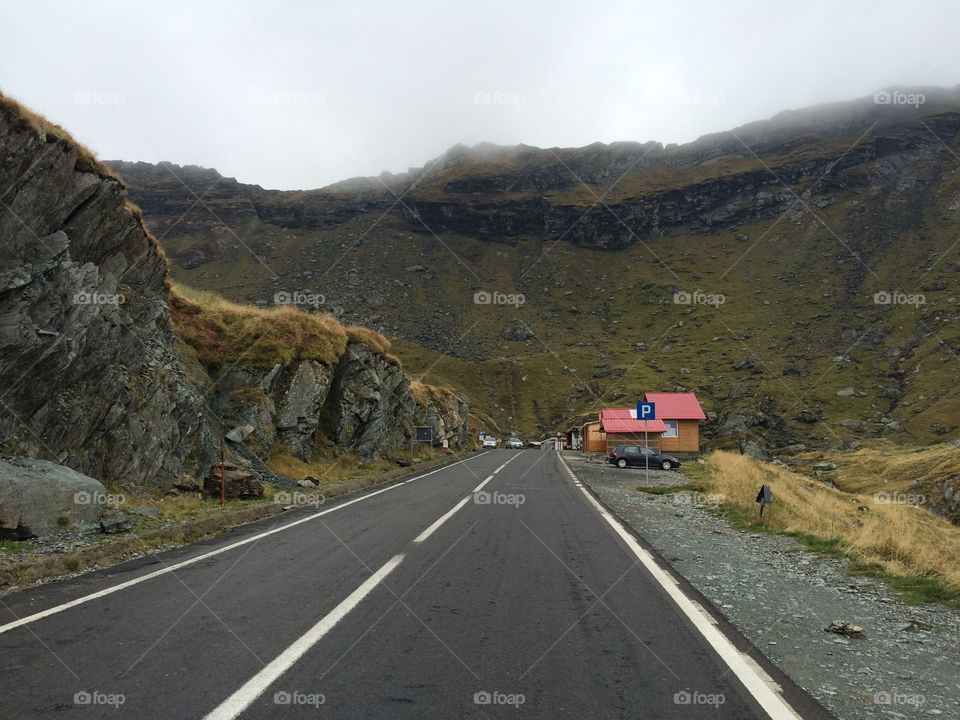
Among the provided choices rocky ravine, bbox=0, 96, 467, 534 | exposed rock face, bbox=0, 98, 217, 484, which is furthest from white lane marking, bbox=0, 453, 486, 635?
exposed rock face, bbox=0, 98, 217, 484

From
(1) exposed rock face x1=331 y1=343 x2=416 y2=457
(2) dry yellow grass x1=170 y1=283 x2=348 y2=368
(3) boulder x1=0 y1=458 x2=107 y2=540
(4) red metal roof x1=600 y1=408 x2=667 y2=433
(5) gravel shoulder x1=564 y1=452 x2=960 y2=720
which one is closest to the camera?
(5) gravel shoulder x1=564 y1=452 x2=960 y2=720

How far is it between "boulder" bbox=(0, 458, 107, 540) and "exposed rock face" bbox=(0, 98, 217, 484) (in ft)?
5.86

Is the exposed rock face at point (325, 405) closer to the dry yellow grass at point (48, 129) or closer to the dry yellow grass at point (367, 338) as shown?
the dry yellow grass at point (367, 338)

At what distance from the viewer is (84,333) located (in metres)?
13.0

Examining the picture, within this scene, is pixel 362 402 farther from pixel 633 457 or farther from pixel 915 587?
pixel 915 587

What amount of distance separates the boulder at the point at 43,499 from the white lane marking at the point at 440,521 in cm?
556

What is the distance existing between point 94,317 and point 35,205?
2611 mm

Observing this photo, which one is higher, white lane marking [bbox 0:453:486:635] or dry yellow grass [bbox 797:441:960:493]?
white lane marking [bbox 0:453:486:635]

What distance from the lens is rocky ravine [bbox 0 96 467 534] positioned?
37.5 feet

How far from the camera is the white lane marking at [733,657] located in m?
3.80

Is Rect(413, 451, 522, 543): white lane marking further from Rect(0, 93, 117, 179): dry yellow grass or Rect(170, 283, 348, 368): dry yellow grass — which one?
Rect(0, 93, 117, 179): dry yellow grass

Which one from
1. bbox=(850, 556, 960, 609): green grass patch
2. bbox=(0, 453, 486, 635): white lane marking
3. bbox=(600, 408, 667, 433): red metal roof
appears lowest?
bbox=(600, 408, 667, 433): red metal roof

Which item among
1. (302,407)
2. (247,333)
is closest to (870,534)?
(302,407)

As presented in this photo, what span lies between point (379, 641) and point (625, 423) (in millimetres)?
54234
